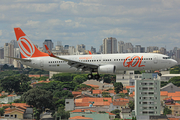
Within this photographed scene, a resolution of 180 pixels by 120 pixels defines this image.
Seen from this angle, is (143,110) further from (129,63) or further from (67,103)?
(129,63)

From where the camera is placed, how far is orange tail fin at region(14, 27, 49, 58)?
8119cm

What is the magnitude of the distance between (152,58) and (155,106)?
264ft

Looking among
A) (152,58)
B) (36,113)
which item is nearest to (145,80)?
(36,113)

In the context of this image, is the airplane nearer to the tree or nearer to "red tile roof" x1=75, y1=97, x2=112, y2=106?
"red tile roof" x1=75, y1=97, x2=112, y2=106

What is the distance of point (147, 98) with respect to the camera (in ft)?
504

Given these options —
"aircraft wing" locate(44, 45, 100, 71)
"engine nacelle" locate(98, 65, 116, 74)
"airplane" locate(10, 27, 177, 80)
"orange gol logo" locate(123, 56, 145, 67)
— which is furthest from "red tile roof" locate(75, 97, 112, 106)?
"orange gol logo" locate(123, 56, 145, 67)

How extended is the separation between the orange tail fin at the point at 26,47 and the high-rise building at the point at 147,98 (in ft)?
253

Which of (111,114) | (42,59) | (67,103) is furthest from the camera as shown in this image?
(67,103)

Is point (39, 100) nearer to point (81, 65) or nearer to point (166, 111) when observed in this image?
point (166, 111)

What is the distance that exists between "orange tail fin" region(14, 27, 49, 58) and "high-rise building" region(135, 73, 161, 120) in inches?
3036

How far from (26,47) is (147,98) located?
82924 millimetres

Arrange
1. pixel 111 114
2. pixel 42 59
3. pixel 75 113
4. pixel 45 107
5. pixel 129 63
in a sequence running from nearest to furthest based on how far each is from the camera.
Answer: pixel 129 63, pixel 42 59, pixel 75 113, pixel 111 114, pixel 45 107

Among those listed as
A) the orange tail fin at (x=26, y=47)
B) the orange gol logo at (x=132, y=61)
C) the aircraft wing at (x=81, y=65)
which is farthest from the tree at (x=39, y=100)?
the orange gol logo at (x=132, y=61)

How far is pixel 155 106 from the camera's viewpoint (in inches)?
5925
